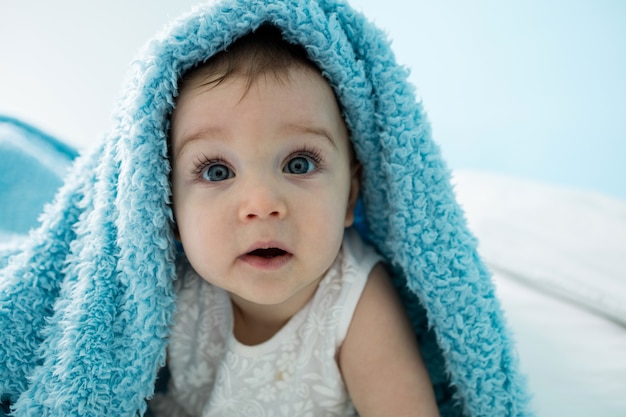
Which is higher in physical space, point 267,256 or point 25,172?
point 25,172

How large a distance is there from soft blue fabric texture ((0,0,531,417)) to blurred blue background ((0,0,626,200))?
1.04 meters

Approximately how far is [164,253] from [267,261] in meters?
0.14

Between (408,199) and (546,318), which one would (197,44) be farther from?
(546,318)

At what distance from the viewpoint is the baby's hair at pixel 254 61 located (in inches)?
27.7

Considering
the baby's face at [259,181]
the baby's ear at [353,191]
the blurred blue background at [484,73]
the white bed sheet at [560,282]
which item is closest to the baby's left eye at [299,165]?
the baby's face at [259,181]

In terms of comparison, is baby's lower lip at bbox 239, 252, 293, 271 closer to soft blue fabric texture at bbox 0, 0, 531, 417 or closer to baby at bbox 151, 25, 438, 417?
baby at bbox 151, 25, 438, 417

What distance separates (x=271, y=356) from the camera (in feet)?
2.68

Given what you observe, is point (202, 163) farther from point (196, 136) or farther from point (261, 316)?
point (261, 316)

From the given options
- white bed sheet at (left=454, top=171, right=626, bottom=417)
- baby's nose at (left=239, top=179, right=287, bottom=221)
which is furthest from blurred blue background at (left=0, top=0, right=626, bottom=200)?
baby's nose at (left=239, top=179, right=287, bottom=221)

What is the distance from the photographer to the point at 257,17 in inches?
27.3

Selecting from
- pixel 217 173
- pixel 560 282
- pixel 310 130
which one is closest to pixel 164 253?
pixel 217 173

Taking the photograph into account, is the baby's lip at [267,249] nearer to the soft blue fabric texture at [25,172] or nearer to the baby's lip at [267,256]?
the baby's lip at [267,256]

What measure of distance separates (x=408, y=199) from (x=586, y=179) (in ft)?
5.16

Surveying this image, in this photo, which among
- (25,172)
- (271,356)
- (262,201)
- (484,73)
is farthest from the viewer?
(484,73)
